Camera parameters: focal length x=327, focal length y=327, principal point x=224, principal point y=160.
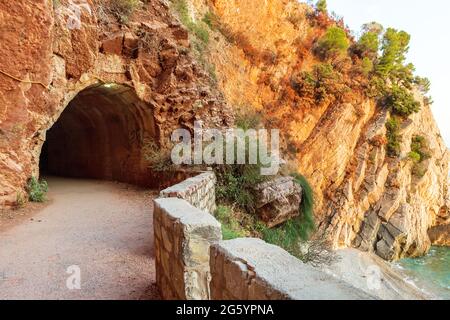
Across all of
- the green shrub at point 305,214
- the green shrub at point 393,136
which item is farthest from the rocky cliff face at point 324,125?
the green shrub at point 305,214

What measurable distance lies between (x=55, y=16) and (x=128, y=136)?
4416 mm

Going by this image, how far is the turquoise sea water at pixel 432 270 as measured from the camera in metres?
15.5

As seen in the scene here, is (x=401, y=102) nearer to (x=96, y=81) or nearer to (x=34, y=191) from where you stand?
(x=96, y=81)

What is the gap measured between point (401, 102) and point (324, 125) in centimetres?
521

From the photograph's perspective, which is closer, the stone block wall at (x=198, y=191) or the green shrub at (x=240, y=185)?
the stone block wall at (x=198, y=191)

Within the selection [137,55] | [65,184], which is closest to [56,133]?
[65,184]

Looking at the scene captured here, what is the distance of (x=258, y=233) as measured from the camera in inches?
323

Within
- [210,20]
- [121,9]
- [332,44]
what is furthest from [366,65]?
[121,9]

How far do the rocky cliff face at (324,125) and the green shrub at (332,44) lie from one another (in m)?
0.67

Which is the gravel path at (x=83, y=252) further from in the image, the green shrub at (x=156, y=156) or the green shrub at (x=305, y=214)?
the green shrub at (x=305, y=214)

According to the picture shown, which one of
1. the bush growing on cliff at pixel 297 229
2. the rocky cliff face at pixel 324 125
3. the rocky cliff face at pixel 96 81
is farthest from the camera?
the rocky cliff face at pixel 324 125

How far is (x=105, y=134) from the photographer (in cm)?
1261

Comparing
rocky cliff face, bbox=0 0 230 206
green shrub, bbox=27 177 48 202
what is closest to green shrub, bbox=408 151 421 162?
rocky cliff face, bbox=0 0 230 206
